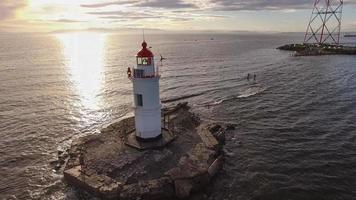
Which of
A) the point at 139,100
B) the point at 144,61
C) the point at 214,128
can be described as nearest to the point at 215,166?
the point at 139,100

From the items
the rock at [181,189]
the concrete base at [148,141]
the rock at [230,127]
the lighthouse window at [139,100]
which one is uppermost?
the lighthouse window at [139,100]

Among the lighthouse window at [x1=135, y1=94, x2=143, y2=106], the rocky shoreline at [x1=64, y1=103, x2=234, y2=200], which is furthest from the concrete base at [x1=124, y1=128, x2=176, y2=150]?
the lighthouse window at [x1=135, y1=94, x2=143, y2=106]

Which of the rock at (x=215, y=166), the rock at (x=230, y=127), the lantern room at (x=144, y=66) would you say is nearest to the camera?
the rock at (x=215, y=166)

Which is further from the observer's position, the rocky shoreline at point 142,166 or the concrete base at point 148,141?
the concrete base at point 148,141

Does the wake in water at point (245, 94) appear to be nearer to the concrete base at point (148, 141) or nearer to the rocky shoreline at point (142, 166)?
the rocky shoreline at point (142, 166)

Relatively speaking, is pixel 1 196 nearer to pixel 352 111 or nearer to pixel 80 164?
pixel 80 164

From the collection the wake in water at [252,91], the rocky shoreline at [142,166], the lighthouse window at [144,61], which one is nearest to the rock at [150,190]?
the rocky shoreline at [142,166]

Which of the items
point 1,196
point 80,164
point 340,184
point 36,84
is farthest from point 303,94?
point 36,84
